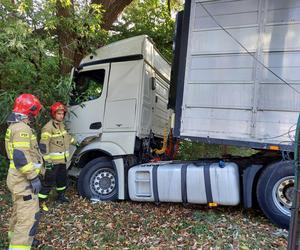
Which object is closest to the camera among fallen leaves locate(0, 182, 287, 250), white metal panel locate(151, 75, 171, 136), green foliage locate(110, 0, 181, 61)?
fallen leaves locate(0, 182, 287, 250)

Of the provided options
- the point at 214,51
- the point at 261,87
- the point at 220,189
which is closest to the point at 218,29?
the point at 214,51

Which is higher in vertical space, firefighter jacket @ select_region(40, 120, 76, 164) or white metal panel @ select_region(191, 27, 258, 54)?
white metal panel @ select_region(191, 27, 258, 54)

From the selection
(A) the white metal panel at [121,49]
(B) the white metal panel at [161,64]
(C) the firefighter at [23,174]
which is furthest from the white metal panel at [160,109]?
(C) the firefighter at [23,174]

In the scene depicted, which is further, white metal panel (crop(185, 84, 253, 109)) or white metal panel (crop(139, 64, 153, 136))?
white metal panel (crop(139, 64, 153, 136))

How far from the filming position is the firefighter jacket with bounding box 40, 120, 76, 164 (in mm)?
6844

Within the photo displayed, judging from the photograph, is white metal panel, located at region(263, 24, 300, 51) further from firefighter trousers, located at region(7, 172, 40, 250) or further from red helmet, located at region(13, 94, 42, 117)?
firefighter trousers, located at region(7, 172, 40, 250)

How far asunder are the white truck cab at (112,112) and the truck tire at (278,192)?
2417 millimetres

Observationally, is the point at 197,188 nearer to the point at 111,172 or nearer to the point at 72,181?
the point at 111,172

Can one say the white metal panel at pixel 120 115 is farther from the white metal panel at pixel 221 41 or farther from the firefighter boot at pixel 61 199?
the white metal panel at pixel 221 41

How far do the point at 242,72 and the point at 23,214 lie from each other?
Answer: 3.40m

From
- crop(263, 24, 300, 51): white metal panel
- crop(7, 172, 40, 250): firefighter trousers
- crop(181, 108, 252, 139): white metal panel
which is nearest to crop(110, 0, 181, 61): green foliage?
crop(181, 108, 252, 139): white metal panel

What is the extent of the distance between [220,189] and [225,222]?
1.67 ft

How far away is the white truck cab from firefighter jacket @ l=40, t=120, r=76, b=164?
1.69 feet

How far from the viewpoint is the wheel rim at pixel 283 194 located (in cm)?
553
